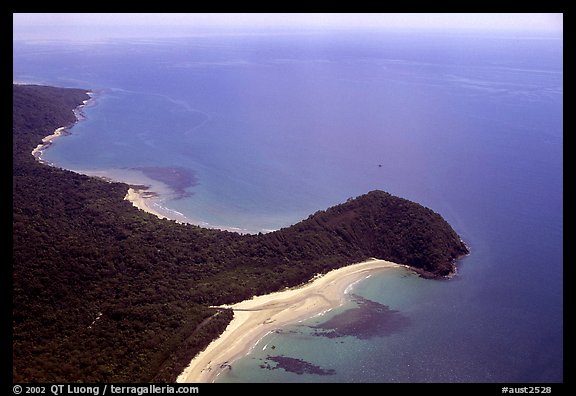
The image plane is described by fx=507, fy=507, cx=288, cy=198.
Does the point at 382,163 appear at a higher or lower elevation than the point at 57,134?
lower

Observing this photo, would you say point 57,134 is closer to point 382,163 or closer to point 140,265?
point 382,163

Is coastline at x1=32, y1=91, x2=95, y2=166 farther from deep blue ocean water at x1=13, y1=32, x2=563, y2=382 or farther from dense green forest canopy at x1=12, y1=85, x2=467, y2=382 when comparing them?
dense green forest canopy at x1=12, y1=85, x2=467, y2=382

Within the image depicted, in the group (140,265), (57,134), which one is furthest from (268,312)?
(57,134)

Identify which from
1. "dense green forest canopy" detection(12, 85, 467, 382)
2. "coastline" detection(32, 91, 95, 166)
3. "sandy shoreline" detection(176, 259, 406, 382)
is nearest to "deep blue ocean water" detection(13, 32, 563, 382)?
"sandy shoreline" detection(176, 259, 406, 382)

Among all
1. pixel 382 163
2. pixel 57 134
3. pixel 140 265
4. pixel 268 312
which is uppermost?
pixel 57 134

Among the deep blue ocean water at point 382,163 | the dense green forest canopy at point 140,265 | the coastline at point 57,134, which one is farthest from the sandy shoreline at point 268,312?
the coastline at point 57,134

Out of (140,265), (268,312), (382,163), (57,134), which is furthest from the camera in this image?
(57,134)
